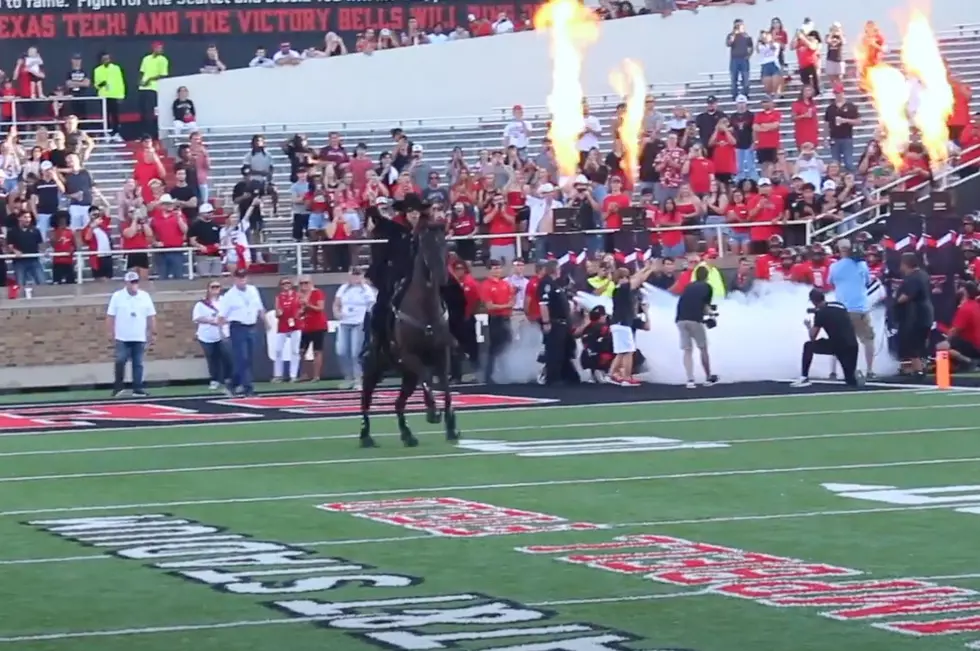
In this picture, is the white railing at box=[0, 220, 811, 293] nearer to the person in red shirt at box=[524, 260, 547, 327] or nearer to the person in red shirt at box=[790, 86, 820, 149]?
the person in red shirt at box=[524, 260, 547, 327]

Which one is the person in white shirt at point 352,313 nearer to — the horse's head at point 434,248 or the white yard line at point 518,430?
the white yard line at point 518,430

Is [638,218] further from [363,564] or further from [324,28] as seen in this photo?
[363,564]

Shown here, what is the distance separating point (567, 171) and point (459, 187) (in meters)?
2.72

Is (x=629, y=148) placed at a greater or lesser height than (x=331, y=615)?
greater

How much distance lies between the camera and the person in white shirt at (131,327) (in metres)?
25.8

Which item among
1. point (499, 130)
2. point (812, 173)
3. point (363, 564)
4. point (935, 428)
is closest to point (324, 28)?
point (499, 130)

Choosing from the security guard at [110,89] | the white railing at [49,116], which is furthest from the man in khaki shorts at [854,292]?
the security guard at [110,89]

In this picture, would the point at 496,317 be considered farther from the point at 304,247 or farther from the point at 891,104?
the point at 891,104

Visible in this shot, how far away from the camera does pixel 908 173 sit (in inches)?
1236

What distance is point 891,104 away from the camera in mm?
34812

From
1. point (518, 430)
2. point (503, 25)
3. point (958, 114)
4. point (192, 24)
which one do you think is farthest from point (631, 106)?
point (518, 430)

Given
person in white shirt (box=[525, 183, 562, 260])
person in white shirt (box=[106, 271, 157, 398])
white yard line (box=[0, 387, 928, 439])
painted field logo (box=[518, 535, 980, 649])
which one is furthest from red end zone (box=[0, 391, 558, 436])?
painted field logo (box=[518, 535, 980, 649])

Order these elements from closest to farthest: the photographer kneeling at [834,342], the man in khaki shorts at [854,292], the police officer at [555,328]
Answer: the photographer kneeling at [834,342] → the man in khaki shorts at [854,292] → the police officer at [555,328]

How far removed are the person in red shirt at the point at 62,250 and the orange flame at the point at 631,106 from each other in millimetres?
8272
